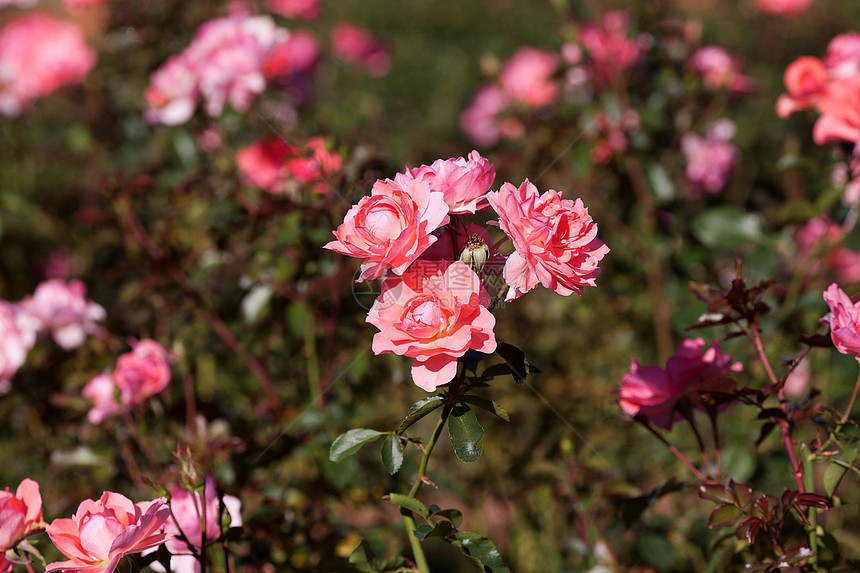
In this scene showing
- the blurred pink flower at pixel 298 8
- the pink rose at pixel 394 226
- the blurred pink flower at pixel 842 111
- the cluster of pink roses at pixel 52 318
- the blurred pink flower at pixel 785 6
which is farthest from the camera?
the blurred pink flower at pixel 785 6

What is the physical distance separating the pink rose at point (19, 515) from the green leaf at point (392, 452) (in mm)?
364

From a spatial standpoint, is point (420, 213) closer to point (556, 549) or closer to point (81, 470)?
point (81, 470)

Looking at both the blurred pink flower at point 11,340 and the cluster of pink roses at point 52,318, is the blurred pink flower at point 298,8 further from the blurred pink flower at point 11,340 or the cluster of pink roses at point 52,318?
the blurred pink flower at point 11,340

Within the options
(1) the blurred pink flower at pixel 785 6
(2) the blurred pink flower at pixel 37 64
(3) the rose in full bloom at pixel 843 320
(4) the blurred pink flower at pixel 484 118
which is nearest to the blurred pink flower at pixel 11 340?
(3) the rose in full bloom at pixel 843 320

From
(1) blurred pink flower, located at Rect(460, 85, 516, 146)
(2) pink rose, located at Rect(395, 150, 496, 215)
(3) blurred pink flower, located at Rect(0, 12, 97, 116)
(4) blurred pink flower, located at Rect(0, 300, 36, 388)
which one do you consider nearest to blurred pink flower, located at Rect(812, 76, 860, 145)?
(2) pink rose, located at Rect(395, 150, 496, 215)

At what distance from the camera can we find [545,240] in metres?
0.69

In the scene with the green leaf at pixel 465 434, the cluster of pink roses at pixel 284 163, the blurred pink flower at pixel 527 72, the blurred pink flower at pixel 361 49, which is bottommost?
the blurred pink flower at pixel 361 49

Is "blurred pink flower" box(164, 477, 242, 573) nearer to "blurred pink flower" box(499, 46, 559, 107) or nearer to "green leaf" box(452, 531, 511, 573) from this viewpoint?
"green leaf" box(452, 531, 511, 573)

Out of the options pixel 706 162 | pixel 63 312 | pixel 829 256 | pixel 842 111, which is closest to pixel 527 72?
pixel 706 162

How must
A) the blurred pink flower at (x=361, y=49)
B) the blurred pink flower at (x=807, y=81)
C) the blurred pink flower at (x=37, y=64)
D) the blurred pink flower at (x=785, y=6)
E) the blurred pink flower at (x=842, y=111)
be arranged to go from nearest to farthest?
the blurred pink flower at (x=842, y=111)
the blurred pink flower at (x=807, y=81)
the blurred pink flower at (x=37, y=64)
the blurred pink flower at (x=785, y=6)
the blurred pink flower at (x=361, y=49)

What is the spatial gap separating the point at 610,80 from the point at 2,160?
2.26 meters

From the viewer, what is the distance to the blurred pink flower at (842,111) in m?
1.08

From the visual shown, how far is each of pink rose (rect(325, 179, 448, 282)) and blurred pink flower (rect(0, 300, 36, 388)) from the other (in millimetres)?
818

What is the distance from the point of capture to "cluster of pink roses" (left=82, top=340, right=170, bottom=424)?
1172mm
